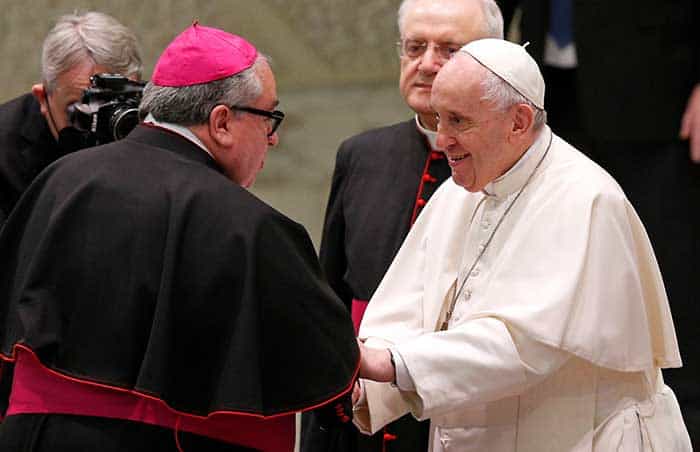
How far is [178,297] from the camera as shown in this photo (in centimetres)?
288

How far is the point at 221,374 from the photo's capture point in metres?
2.90

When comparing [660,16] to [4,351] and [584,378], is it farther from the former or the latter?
[4,351]

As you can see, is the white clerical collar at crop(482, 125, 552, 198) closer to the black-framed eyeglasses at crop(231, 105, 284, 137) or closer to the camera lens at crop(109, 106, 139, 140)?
the black-framed eyeglasses at crop(231, 105, 284, 137)

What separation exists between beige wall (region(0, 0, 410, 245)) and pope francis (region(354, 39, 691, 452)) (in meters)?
2.93

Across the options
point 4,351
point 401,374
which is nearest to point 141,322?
point 4,351

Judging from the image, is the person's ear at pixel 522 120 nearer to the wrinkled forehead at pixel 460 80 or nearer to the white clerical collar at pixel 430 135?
the wrinkled forehead at pixel 460 80

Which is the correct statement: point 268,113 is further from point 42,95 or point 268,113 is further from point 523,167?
point 42,95

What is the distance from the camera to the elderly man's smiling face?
10.4 feet

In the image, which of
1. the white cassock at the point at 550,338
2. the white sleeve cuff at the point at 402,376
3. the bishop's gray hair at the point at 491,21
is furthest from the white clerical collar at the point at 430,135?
the white sleeve cuff at the point at 402,376

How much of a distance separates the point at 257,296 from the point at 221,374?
18 cm

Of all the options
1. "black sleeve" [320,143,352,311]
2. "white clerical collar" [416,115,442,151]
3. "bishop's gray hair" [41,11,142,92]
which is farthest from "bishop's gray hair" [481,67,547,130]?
"bishop's gray hair" [41,11,142,92]

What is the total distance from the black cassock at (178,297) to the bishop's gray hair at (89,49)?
117 cm

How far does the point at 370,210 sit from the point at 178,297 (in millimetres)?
1217

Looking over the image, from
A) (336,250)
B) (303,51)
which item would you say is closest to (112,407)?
(336,250)
